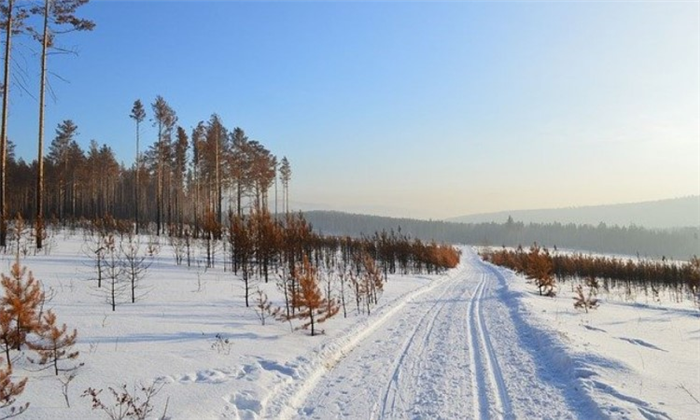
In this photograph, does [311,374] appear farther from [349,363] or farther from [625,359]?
[625,359]

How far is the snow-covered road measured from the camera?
6.23 meters

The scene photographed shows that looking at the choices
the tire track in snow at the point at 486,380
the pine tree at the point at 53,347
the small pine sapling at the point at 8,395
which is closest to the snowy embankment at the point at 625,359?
the tire track in snow at the point at 486,380

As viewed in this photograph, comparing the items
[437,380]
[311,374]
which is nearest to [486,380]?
[437,380]

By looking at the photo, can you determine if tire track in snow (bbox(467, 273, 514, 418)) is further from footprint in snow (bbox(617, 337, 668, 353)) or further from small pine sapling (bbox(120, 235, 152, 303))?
small pine sapling (bbox(120, 235, 152, 303))

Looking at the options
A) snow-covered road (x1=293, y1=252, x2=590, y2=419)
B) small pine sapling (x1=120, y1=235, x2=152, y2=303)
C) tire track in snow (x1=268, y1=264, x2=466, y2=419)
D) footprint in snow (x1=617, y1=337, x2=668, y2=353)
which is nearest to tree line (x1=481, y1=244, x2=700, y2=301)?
footprint in snow (x1=617, y1=337, x2=668, y2=353)

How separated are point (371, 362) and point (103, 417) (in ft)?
16.2

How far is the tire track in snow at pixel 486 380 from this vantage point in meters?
6.19

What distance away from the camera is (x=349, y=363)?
890cm

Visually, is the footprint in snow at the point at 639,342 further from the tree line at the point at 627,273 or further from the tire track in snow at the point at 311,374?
the tree line at the point at 627,273

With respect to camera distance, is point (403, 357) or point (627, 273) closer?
point (403, 357)

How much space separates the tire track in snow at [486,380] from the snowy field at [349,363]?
1.3 inches

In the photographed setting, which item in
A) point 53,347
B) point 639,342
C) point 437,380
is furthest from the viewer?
point 639,342

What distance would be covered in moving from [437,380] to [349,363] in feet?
6.77

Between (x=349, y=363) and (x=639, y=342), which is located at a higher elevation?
(x=349, y=363)
